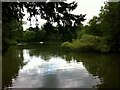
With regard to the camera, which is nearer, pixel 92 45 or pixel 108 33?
pixel 108 33

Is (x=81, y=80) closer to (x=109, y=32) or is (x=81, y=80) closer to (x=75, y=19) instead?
(x=75, y=19)

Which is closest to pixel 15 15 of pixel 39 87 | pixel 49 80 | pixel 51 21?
pixel 51 21

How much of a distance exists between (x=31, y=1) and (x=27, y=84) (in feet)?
26.3

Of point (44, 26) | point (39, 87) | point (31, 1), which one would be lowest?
point (39, 87)

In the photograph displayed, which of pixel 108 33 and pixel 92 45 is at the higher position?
pixel 108 33

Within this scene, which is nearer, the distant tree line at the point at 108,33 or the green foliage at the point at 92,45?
the distant tree line at the point at 108,33

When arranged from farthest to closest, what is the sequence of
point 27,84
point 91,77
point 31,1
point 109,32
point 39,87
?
point 109,32
point 91,77
point 27,84
point 39,87
point 31,1

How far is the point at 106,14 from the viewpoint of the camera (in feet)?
134

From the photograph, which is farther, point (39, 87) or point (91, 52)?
point (91, 52)

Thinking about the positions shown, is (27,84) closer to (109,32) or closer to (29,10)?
(29,10)

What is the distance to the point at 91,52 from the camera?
44.2 meters

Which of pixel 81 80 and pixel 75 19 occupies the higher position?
pixel 75 19

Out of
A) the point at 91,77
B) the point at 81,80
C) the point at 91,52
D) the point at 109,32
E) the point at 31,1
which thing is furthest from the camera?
the point at 91,52

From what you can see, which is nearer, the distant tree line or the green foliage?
the distant tree line
